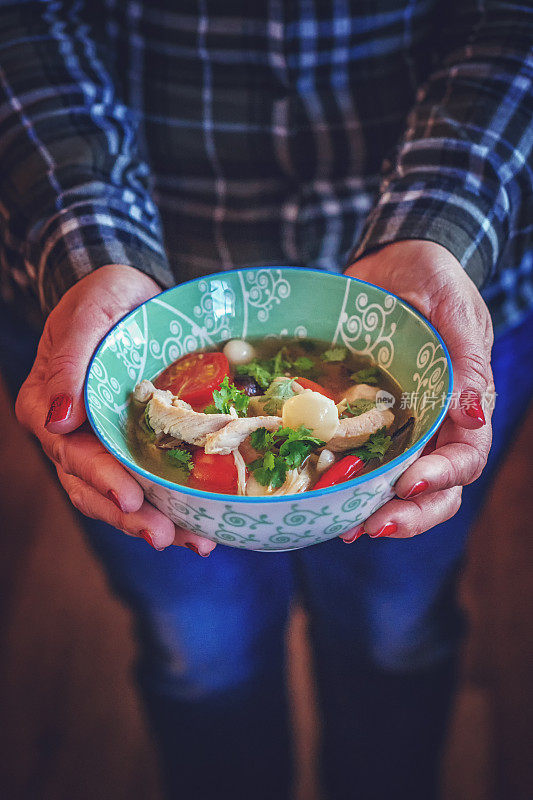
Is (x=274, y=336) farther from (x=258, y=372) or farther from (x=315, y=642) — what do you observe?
(x=315, y=642)

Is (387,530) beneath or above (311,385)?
beneath

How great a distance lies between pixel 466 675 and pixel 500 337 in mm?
862

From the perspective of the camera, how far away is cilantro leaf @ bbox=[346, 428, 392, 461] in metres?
0.85

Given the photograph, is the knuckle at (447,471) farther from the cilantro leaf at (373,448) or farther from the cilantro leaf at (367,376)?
the cilantro leaf at (367,376)

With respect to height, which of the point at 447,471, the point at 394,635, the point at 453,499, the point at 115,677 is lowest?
the point at 115,677

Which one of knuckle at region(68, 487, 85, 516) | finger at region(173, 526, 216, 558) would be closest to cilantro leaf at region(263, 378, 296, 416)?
finger at region(173, 526, 216, 558)

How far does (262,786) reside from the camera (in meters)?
1.36

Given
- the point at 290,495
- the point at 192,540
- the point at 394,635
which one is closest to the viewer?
the point at 290,495

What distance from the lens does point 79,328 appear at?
0.98m

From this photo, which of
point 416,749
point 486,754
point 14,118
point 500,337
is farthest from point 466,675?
point 14,118

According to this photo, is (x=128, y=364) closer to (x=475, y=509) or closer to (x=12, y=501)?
(x=475, y=509)

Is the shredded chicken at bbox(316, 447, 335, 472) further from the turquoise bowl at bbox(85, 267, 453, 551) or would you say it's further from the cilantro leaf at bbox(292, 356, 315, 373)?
the cilantro leaf at bbox(292, 356, 315, 373)

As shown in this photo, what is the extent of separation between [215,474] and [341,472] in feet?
0.57

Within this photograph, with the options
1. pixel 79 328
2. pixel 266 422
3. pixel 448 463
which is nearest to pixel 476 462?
pixel 448 463
